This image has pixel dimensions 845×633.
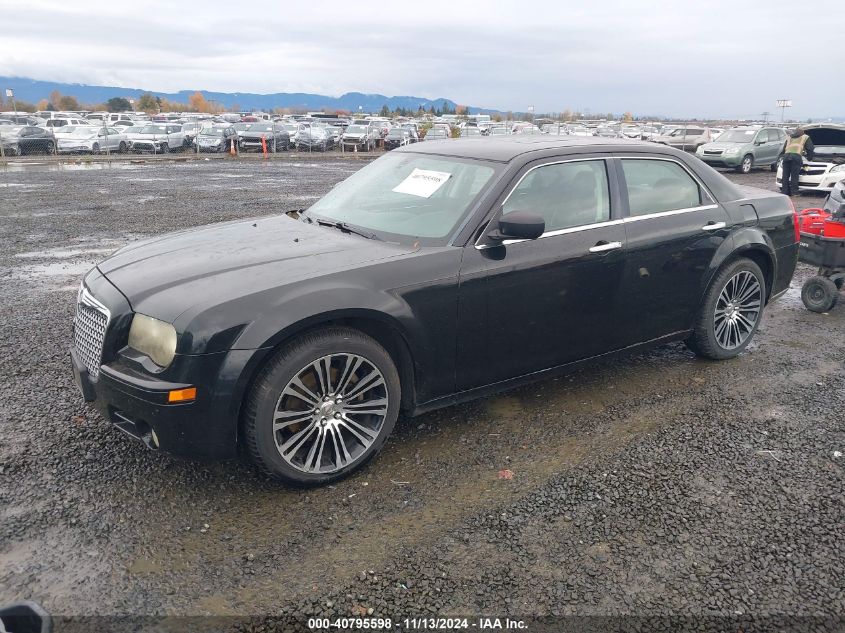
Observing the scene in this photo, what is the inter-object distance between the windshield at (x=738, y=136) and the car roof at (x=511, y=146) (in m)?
22.4

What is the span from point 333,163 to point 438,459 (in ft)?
84.5

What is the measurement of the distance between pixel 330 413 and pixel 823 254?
5.56 m

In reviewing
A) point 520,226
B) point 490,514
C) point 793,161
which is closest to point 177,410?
point 490,514

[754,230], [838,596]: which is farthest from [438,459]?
[754,230]

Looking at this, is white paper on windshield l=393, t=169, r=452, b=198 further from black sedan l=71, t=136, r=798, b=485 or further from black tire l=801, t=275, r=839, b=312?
black tire l=801, t=275, r=839, b=312

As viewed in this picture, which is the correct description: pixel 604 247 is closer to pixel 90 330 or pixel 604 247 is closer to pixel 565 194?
pixel 565 194

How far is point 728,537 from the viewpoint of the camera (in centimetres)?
312

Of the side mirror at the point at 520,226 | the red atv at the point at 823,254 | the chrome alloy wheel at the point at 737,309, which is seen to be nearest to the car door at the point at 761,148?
the red atv at the point at 823,254

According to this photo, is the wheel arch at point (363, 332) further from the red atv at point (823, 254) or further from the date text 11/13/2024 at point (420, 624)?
the red atv at point (823, 254)

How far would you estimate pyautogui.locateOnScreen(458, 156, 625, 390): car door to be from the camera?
152 inches

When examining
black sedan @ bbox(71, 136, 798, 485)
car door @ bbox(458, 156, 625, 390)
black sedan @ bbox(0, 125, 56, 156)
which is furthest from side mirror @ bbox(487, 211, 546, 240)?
black sedan @ bbox(0, 125, 56, 156)

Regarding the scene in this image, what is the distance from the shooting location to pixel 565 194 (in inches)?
169

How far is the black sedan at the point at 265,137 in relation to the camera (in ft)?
107

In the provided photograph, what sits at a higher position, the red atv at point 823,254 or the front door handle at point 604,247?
the front door handle at point 604,247
